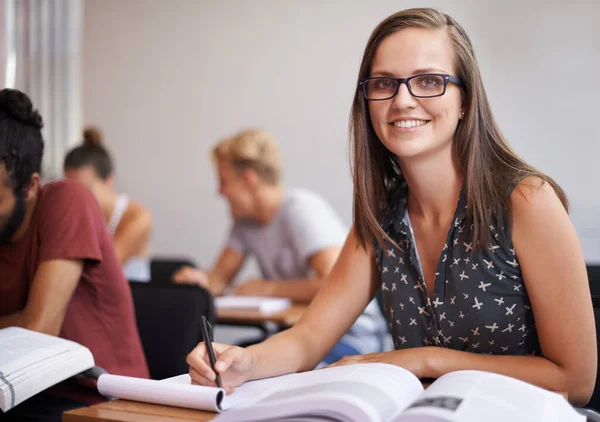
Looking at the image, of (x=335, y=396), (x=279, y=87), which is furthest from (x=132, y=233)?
(x=335, y=396)

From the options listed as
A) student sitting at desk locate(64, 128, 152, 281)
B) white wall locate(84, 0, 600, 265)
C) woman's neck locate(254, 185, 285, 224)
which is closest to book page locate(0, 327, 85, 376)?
woman's neck locate(254, 185, 285, 224)

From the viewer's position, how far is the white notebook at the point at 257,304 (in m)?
2.92

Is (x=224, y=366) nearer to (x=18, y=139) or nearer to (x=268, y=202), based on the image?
(x=18, y=139)

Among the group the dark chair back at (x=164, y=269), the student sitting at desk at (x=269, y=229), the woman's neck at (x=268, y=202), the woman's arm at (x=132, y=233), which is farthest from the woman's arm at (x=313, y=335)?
the woman's arm at (x=132, y=233)

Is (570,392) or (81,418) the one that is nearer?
(81,418)

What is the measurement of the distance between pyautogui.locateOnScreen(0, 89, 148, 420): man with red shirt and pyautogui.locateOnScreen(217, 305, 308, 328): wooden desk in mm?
883

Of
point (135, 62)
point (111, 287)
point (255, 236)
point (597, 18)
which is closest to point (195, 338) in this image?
point (111, 287)

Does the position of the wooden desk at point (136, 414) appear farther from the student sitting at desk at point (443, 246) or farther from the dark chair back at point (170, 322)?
the dark chair back at point (170, 322)

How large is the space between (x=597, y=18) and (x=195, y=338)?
3.32m

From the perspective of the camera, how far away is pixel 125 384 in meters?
1.13

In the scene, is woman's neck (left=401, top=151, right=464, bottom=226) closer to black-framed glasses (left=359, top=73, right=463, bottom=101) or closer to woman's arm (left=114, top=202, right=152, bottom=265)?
black-framed glasses (left=359, top=73, right=463, bottom=101)

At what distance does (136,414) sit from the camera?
1059 mm

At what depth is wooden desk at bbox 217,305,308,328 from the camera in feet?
8.96

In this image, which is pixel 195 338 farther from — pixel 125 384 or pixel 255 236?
pixel 255 236
